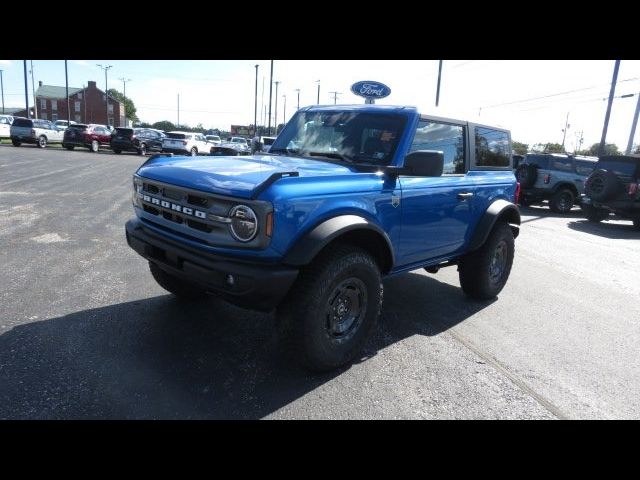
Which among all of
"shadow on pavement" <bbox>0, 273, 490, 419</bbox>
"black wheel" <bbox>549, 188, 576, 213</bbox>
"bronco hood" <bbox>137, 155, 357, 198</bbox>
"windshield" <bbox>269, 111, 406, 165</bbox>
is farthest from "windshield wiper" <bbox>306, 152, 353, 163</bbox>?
"black wheel" <bbox>549, 188, 576, 213</bbox>

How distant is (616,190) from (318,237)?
1233 centimetres

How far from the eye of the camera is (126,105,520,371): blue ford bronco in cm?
283

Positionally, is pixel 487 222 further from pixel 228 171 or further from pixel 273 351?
pixel 228 171

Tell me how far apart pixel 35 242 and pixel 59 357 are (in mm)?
3560

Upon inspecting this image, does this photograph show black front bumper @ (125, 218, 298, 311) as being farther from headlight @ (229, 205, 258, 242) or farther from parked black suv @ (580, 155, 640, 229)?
parked black suv @ (580, 155, 640, 229)

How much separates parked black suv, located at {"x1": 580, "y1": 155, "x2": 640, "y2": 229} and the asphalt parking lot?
700 centimetres

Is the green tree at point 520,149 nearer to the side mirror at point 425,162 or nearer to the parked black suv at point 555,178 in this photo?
the parked black suv at point 555,178

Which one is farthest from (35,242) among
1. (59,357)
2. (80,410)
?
(80,410)

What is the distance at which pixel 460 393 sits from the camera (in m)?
3.13

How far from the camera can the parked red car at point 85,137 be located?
26.8m

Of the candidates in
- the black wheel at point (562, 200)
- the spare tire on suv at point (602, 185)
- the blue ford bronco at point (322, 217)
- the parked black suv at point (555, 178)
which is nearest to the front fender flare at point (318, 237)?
the blue ford bronco at point (322, 217)

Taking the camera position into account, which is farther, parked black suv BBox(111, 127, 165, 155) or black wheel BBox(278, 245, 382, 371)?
parked black suv BBox(111, 127, 165, 155)

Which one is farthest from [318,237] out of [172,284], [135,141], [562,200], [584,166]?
[135,141]

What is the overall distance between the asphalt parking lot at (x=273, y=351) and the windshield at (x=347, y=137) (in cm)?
165
